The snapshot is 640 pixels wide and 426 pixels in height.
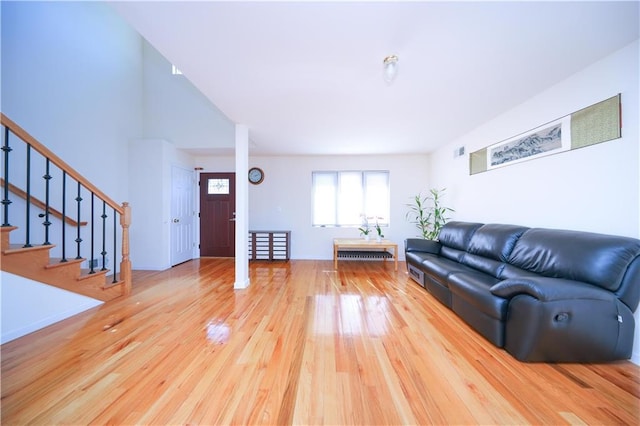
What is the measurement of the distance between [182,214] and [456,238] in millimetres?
5048

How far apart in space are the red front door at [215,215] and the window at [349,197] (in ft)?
6.46

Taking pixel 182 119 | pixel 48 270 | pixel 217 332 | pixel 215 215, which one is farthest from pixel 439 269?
pixel 182 119

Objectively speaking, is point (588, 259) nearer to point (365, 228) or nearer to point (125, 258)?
point (365, 228)

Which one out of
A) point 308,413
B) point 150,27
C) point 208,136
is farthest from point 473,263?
point 208,136

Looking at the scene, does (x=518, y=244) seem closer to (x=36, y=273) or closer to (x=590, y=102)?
(x=590, y=102)

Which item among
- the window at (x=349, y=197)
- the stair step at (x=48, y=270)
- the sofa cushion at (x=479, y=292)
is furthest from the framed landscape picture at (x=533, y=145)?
the stair step at (x=48, y=270)

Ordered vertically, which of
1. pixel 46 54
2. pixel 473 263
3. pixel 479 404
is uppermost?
pixel 46 54

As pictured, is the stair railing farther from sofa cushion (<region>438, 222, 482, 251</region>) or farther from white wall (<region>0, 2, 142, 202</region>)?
sofa cushion (<region>438, 222, 482, 251</region>)

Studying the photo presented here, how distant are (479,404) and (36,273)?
3.59 m

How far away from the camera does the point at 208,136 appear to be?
445cm

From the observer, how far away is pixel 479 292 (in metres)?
1.89

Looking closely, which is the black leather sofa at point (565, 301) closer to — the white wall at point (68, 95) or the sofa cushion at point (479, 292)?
the sofa cushion at point (479, 292)

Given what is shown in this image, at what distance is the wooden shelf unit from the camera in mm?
4766

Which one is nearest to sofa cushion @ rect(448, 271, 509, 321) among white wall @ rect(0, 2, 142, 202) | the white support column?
the white support column
